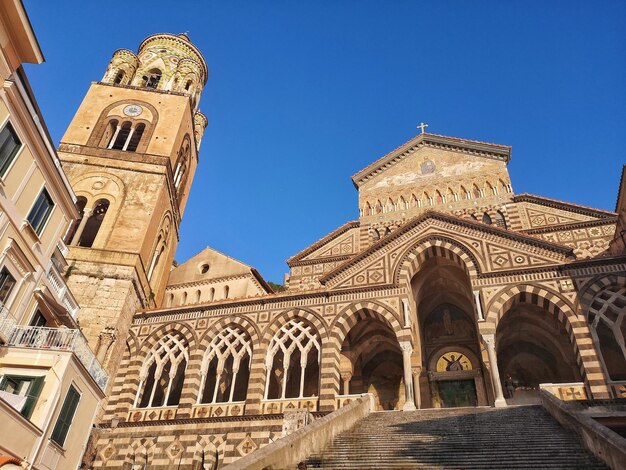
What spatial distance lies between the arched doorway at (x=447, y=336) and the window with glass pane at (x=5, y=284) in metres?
14.6

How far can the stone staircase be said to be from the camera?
918 cm

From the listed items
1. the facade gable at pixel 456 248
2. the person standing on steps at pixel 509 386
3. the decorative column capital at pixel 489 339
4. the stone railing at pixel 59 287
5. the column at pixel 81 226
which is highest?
the column at pixel 81 226

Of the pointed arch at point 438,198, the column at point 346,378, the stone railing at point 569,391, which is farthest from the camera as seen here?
the pointed arch at point 438,198

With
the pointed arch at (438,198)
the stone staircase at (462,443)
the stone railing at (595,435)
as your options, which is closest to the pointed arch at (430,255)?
the stone staircase at (462,443)

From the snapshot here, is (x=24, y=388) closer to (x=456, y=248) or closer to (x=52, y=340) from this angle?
(x=52, y=340)

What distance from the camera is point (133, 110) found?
29.5 meters

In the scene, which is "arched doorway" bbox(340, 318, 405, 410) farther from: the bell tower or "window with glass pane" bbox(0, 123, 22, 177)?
"window with glass pane" bbox(0, 123, 22, 177)

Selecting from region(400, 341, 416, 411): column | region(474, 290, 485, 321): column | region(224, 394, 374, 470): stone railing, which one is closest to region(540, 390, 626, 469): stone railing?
region(400, 341, 416, 411): column

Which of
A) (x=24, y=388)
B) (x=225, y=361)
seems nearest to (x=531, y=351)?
(x=225, y=361)

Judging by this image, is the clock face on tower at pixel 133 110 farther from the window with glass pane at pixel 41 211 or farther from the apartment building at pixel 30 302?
the window with glass pane at pixel 41 211

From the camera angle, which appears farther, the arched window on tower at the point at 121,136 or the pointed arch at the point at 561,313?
the arched window on tower at the point at 121,136

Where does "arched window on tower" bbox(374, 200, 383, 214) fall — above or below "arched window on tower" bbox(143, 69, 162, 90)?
below

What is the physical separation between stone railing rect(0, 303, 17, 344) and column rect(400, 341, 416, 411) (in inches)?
477

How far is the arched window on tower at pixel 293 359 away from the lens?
61.9ft
